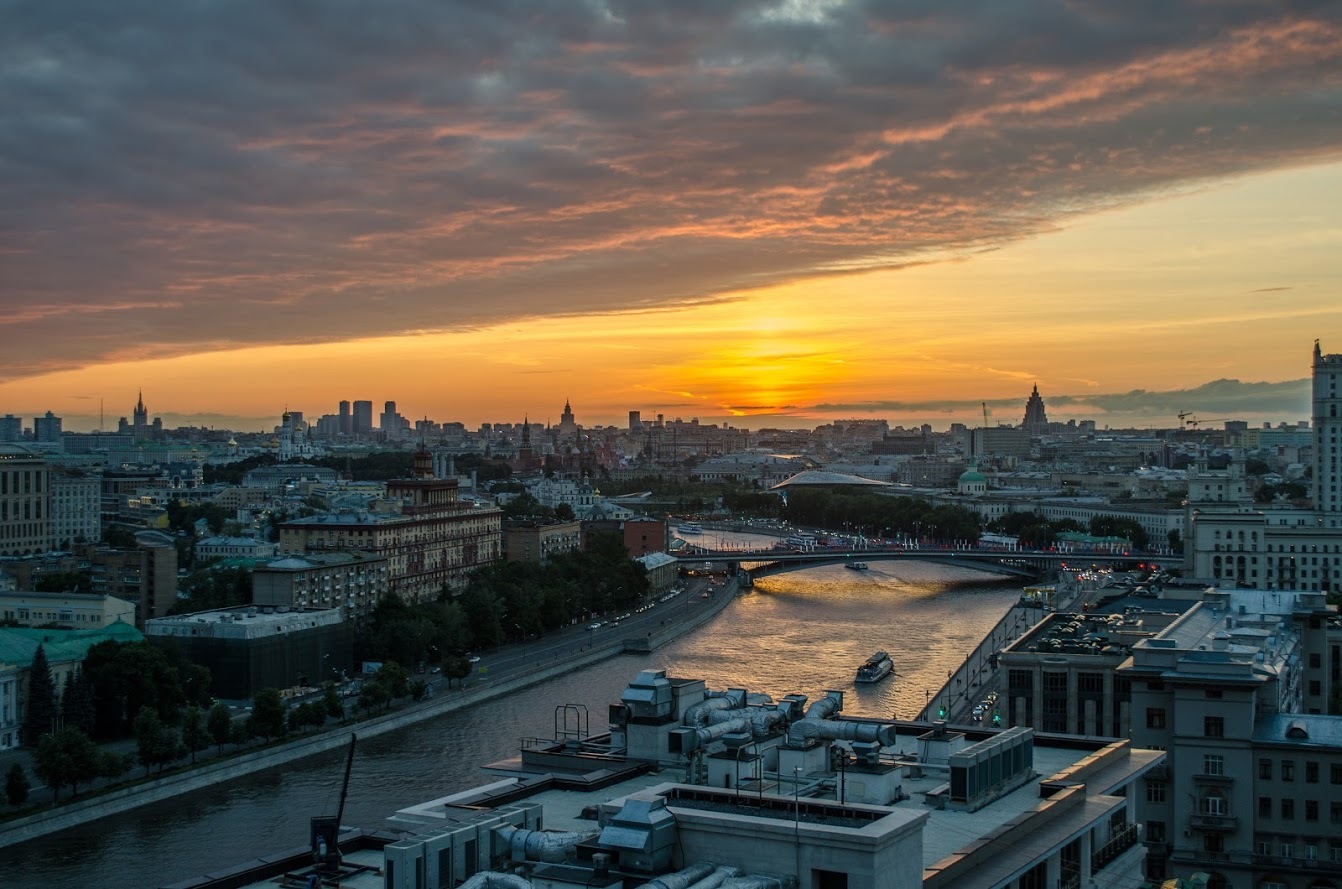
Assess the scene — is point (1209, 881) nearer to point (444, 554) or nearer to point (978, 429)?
point (444, 554)

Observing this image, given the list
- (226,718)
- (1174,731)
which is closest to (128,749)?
(226,718)

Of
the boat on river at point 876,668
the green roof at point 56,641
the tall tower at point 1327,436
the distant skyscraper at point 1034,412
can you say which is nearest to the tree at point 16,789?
the green roof at point 56,641

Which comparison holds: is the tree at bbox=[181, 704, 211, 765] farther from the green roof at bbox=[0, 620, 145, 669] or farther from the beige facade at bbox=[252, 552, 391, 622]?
the beige facade at bbox=[252, 552, 391, 622]

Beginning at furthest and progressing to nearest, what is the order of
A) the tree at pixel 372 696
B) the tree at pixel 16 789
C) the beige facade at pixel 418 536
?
the beige facade at pixel 418 536 < the tree at pixel 372 696 < the tree at pixel 16 789

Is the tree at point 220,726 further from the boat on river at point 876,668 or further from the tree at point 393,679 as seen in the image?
the boat on river at point 876,668

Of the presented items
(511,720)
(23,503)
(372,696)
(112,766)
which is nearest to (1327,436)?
(511,720)

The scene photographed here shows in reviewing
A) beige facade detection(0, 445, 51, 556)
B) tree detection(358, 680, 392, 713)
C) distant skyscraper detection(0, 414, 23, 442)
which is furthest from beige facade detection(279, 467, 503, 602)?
distant skyscraper detection(0, 414, 23, 442)
